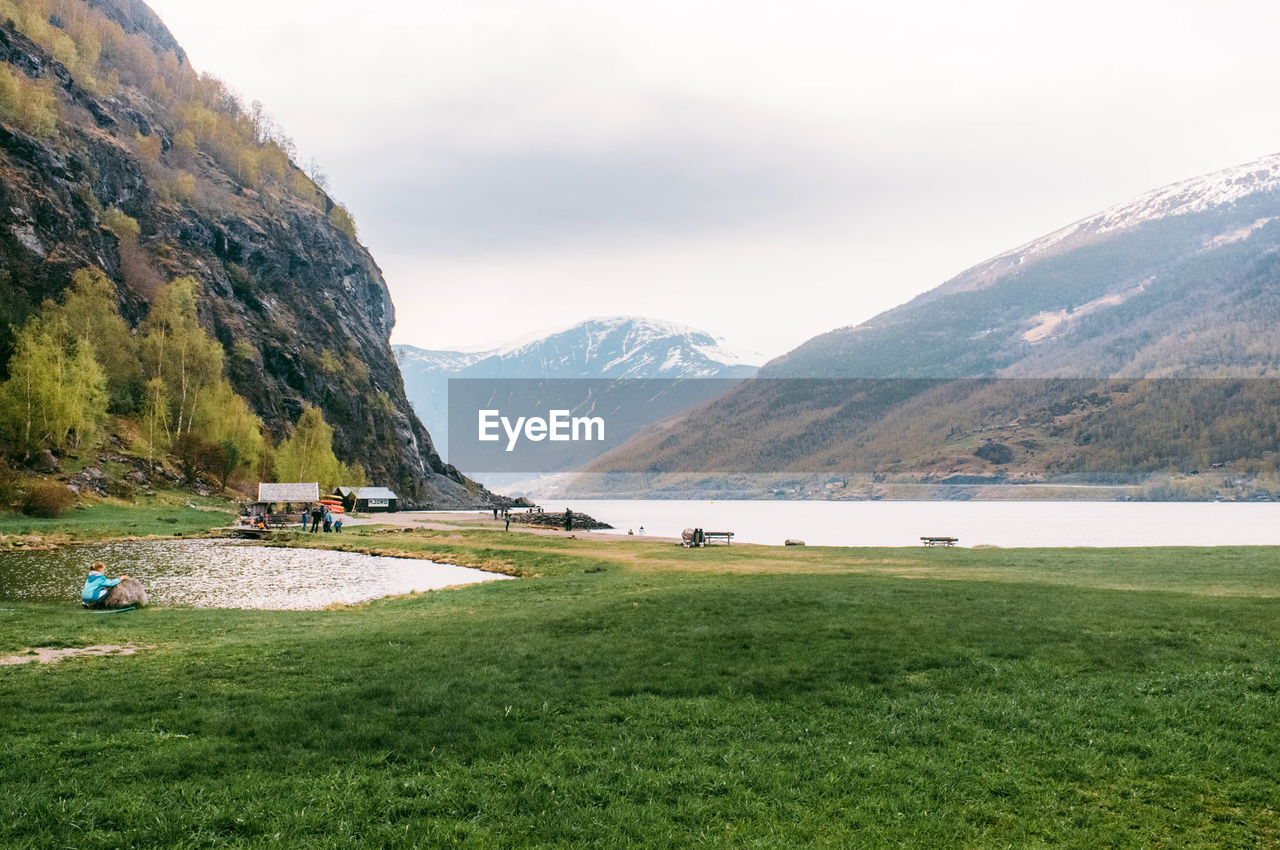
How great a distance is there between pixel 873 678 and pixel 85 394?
9261 cm

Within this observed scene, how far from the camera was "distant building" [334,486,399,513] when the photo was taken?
435 ft

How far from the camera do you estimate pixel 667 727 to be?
15227 mm

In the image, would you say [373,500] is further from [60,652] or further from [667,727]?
[667,727]

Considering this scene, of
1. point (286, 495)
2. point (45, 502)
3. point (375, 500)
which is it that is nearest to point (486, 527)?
point (286, 495)

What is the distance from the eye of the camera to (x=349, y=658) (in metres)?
→ 19.9

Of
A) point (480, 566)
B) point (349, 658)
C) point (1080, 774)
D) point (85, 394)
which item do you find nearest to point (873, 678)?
point (1080, 774)

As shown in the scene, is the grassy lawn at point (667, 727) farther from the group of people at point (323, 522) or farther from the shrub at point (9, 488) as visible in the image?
the group of people at point (323, 522)

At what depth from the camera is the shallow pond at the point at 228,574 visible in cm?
3500

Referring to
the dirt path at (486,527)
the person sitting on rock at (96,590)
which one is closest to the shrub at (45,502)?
the dirt path at (486,527)

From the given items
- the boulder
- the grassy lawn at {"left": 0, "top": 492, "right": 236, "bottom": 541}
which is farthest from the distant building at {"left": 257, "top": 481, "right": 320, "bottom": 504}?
the boulder

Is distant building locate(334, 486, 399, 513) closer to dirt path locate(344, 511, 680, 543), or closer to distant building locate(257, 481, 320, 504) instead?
distant building locate(257, 481, 320, 504)

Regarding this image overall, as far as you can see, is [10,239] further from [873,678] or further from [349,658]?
[873,678]

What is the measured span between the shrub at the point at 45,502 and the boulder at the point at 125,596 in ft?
139

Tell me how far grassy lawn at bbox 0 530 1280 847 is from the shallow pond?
26.7 feet
